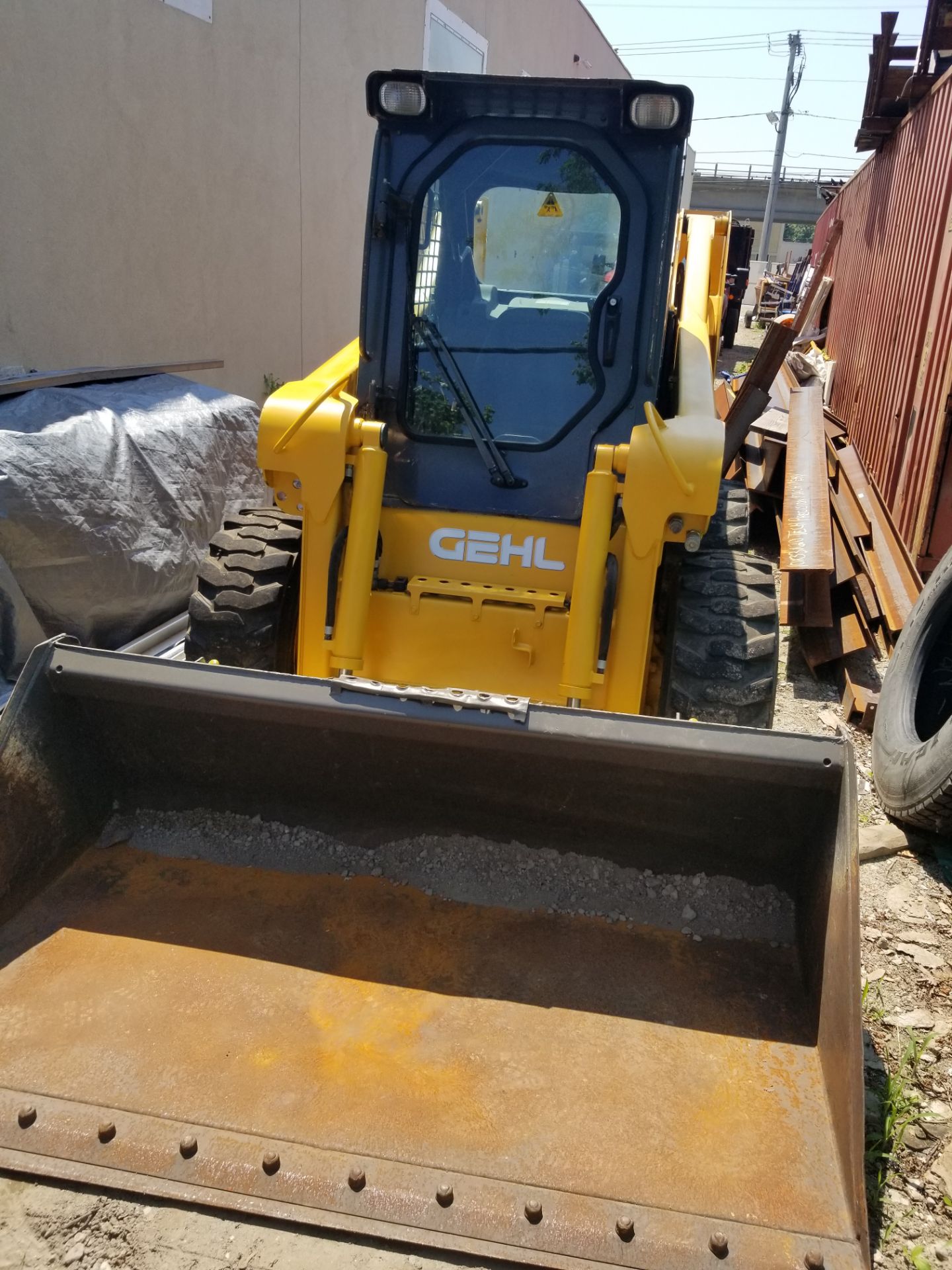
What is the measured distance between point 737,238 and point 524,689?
812 centimetres

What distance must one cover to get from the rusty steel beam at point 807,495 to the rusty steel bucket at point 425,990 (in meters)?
3.13

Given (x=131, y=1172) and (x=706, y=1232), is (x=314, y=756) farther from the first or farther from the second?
(x=706, y=1232)

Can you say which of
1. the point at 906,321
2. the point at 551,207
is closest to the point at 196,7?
the point at 551,207

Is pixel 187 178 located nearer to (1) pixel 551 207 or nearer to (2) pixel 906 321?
(1) pixel 551 207

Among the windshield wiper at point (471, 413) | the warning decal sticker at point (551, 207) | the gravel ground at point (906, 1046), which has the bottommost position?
the gravel ground at point (906, 1046)

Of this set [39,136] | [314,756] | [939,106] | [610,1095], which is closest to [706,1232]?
[610,1095]

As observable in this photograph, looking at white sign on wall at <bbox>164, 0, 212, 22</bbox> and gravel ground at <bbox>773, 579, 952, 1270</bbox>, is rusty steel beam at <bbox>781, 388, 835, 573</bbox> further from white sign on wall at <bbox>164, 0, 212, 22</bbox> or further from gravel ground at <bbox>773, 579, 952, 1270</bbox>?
white sign on wall at <bbox>164, 0, 212, 22</bbox>

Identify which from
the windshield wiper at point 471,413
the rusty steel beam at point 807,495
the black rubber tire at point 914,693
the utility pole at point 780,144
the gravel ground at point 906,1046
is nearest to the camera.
A: the gravel ground at point 906,1046

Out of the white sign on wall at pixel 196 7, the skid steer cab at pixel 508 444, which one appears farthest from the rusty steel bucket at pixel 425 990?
the white sign on wall at pixel 196 7

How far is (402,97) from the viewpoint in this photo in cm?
332

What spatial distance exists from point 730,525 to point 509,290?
1274 mm

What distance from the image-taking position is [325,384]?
3451mm

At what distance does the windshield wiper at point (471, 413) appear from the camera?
11.3 ft

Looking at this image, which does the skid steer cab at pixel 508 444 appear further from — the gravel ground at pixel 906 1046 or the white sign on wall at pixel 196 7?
the white sign on wall at pixel 196 7
